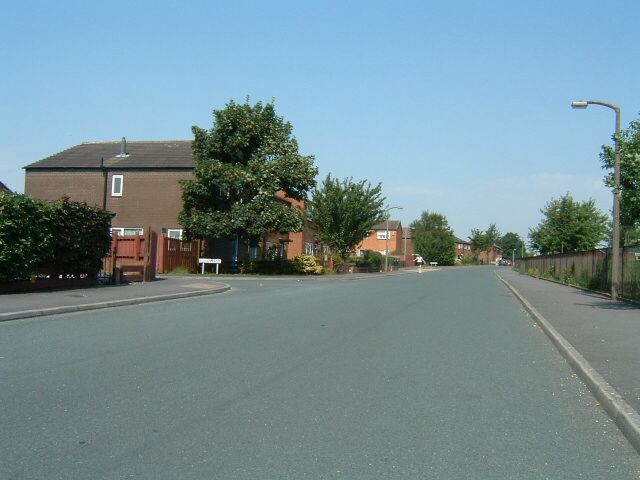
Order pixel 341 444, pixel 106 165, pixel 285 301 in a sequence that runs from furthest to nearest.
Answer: pixel 106 165, pixel 285 301, pixel 341 444

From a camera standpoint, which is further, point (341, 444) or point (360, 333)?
point (360, 333)

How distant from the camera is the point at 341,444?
5.44 m

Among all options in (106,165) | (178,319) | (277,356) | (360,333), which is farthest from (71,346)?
(106,165)

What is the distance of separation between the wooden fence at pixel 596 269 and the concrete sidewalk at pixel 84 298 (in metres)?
14.7

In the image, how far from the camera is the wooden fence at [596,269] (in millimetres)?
22217

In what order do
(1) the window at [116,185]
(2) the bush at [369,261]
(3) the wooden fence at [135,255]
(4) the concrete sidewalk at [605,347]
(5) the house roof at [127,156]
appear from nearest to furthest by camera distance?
(4) the concrete sidewalk at [605,347]
(3) the wooden fence at [135,255]
(1) the window at [116,185]
(5) the house roof at [127,156]
(2) the bush at [369,261]

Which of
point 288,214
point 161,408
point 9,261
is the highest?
point 288,214

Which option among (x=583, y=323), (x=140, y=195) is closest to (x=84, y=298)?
(x=583, y=323)

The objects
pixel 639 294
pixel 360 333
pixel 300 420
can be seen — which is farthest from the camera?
pixel 639 294

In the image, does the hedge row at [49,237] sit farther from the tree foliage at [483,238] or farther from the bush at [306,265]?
the tree foliage at [483,238]

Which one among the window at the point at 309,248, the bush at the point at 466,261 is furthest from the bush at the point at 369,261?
the bush at the point at 466,261

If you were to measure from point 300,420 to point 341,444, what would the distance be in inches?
31.6

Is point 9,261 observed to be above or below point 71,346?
above

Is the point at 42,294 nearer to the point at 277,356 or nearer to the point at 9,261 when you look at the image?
the point at 9,261
